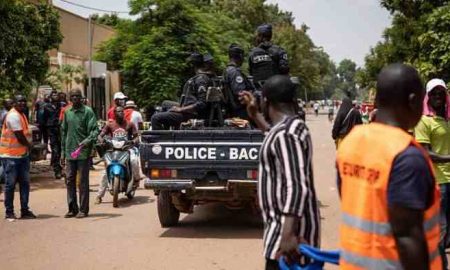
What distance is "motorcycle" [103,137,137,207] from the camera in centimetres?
1010

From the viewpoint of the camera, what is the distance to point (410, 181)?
7.63 ft

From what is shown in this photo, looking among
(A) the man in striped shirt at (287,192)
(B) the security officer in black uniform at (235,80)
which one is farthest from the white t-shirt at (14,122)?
(A) the man in striped shirt at (287,192)

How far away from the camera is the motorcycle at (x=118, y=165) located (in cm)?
1010

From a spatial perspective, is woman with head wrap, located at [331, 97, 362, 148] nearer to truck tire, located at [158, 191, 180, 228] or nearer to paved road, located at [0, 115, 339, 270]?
paved road, located at [0, 115, 339, 270]

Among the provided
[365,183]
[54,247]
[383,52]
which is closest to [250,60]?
[54,247]

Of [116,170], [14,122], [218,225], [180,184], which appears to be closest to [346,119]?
[218,225]

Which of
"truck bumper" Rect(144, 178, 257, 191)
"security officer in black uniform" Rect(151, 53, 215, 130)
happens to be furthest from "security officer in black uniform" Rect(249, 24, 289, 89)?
"truck bumper" Rect(144, 178, 257, 191)

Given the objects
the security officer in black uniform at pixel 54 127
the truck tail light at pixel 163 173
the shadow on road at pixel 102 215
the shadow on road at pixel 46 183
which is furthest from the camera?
the security officer in black uniform at pixel 54 127

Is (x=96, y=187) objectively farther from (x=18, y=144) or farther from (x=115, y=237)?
(x=115, y=237)

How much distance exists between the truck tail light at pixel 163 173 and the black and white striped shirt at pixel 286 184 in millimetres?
4334

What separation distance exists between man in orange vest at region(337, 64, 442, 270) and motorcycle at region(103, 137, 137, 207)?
7.78 m

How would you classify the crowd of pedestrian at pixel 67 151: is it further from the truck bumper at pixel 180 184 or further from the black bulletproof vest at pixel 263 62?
the black bulletproof vest at pixel 263 62

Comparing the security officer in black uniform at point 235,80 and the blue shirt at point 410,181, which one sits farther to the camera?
the security officer in black uniform at point 235,80

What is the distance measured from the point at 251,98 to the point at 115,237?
14.4 feet
